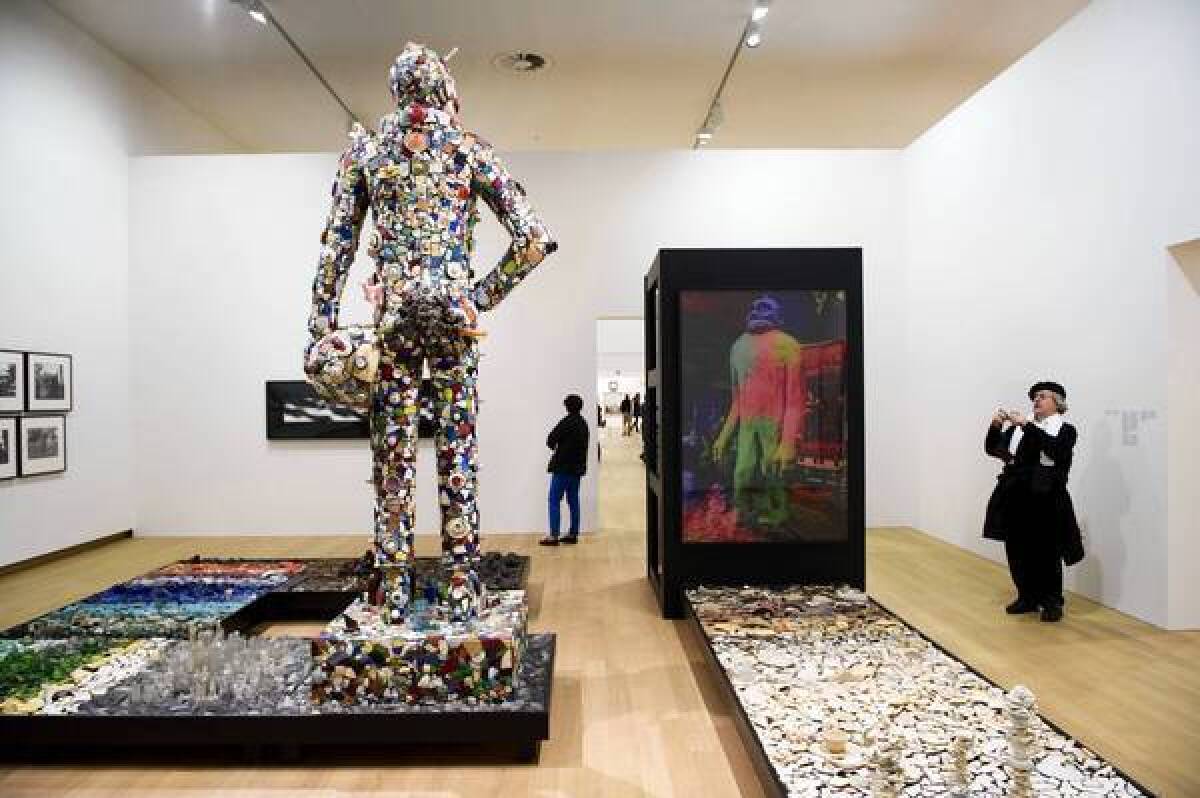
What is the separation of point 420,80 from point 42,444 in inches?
222

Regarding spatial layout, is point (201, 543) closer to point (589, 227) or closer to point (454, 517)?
point (589, 227)

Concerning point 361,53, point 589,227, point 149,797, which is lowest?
point 149,797

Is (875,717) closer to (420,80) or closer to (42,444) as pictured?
(420,80)

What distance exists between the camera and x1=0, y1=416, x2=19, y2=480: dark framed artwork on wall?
653cm

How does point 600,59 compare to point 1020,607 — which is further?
point 600,59

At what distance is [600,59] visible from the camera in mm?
8359

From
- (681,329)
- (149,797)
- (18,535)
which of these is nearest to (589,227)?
(681,329)

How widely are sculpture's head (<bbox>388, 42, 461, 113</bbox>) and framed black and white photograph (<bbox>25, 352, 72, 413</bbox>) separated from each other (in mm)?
5221

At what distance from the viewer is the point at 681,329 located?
5148mm

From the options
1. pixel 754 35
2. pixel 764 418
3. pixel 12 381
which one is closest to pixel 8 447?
pixel 12 381

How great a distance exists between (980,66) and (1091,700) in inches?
282

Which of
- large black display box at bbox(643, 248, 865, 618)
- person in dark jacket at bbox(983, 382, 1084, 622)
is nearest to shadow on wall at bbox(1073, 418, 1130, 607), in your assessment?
person in dark jacket at bbox(983, 382, 1084, 622)

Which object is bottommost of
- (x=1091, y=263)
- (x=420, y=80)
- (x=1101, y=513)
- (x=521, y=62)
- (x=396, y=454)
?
(x=1101, y=513)

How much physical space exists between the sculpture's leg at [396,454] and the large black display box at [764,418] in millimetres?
2130
